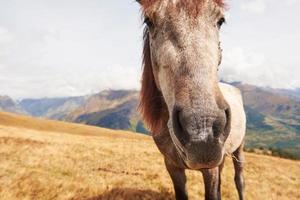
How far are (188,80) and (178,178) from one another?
397 cm

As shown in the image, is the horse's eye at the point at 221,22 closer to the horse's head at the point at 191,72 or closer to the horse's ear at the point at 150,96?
the horse's head at the point at 191,72

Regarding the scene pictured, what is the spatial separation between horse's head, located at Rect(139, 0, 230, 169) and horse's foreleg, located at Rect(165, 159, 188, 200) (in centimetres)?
285

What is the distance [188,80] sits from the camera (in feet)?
12.7

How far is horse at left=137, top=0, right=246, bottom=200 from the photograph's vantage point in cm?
347

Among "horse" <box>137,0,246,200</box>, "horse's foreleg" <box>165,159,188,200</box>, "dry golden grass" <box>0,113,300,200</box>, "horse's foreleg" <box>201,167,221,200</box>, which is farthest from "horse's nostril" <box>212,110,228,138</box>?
"dry golden grass" <box>0,113,300,200</box>

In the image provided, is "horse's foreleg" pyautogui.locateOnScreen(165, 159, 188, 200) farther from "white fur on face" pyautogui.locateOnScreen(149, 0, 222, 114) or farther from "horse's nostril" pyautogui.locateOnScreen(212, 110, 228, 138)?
"horse's nostril" pyautogui.locateOnScreen(212, 110, 228, 138)

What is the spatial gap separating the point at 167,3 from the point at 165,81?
3.85ft

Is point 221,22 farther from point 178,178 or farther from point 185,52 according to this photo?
point 178,178

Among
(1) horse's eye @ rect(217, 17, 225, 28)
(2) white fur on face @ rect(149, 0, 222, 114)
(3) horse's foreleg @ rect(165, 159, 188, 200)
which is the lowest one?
(3) horse's foreleg @ rect(165, 159, 188, 200)

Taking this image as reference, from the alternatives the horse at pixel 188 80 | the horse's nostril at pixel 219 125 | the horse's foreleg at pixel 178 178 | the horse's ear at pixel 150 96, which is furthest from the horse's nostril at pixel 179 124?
the horse's foreleg at pixel 178 178

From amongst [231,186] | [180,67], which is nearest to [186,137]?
[180,67]

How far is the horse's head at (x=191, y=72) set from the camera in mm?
3465

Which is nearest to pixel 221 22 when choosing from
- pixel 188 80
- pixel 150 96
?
pixel 188 80

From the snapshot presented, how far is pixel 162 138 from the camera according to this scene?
6410 mm
